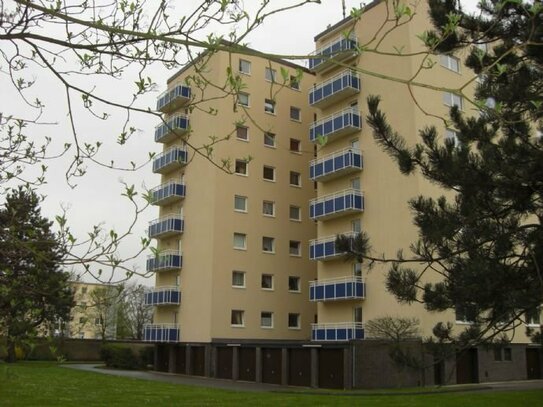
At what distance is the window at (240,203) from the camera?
4153 centimetres

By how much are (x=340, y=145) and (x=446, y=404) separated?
21.5 meters

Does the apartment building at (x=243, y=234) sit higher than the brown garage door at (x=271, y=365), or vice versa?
the apartment building at (x=243, y=234)

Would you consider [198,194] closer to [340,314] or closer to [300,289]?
[300,289]

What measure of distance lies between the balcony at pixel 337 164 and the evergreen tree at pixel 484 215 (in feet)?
79.3

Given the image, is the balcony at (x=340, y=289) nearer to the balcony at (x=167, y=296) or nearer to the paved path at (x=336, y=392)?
the paved path at (x=336, y=392)

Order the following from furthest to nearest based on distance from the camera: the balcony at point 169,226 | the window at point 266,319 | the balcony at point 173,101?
1. the balcony at point 169,226
2. the window at point 266,319
3. the balcony at point 173,101

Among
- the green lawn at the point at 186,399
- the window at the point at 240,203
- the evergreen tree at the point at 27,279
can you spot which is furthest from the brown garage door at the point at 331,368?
the evergreen tree at the point at 27,279

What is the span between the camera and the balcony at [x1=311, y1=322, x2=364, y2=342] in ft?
108

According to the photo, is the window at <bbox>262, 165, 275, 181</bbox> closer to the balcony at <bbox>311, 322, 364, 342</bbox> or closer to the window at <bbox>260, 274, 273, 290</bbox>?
the window at <bbox>260, 274, 273, 290</bbox>

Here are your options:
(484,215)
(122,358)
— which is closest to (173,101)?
(484,215)

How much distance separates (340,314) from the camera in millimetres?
35125

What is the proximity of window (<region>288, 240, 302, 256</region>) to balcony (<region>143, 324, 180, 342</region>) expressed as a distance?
8.75 m

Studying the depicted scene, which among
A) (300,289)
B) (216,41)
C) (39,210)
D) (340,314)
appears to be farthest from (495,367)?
(216,41)

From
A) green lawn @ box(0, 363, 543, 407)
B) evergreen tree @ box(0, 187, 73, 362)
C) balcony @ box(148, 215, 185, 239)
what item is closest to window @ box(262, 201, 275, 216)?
balcony @ box(148, 215, 185, 239)
